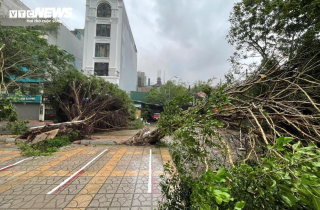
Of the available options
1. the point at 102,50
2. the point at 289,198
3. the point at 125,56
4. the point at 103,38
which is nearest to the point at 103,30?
the point at 103,38

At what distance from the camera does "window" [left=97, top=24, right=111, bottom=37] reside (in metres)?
20.0

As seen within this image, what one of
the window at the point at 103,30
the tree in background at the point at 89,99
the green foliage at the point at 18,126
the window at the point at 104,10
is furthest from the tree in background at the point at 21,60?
the window at the point at 104,10

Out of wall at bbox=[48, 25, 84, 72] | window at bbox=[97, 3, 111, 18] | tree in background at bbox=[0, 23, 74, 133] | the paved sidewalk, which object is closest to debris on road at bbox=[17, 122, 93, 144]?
the paved sidewalk

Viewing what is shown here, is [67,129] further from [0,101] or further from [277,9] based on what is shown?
[277,9]

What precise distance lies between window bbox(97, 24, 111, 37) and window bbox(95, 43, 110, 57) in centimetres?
148

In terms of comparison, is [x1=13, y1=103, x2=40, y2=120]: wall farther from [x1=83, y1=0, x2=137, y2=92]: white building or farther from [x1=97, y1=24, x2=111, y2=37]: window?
[x1=97, y1=24, x2=111, y2=37]: window

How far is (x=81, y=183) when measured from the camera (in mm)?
3357

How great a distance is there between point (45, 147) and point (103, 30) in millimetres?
18432

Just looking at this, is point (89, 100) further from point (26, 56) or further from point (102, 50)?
point (102, 50)

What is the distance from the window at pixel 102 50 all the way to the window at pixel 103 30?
1479mm

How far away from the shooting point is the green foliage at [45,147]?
5.33 m

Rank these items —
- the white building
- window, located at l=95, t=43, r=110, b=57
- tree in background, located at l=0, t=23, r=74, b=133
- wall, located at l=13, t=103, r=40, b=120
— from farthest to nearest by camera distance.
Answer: window, located at l=95, t=43, r=110, b=57
the white building
wall, located at l=13, t=103, r=40, b=120
tree in background, located at l=0, t=23, r=74, b=133

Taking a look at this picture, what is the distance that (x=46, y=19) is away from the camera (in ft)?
49.9

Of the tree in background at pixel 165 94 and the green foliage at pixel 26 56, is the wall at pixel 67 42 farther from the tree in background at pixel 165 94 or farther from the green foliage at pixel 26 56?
the tree in background at pixel 165 94
